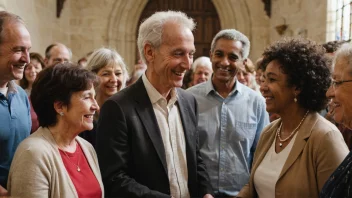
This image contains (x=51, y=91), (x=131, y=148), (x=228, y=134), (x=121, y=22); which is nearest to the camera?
(x=51, y=91)

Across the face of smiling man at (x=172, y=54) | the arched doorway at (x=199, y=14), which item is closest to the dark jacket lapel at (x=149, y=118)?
the face of smiling man at (x=172, y=54)

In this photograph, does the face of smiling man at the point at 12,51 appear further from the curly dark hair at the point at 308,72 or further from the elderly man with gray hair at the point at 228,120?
the curly dark hair at the point at 308,72

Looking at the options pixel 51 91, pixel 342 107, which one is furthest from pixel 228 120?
pixel 51 91

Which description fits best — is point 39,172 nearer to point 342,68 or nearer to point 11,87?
point 11,87

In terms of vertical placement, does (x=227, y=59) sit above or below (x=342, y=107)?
above

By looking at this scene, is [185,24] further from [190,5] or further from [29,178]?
[190,5]

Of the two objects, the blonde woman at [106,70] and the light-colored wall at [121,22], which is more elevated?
the light-colored wall at [121,22]

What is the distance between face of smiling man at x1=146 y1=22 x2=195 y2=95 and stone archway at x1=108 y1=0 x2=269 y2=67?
265 inches

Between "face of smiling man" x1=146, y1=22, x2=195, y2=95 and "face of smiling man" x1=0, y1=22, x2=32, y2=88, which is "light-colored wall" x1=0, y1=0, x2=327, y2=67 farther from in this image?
"face of smiling man" x1=146, y1=22, x2=195, y2=95

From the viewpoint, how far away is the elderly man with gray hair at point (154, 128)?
2.24m

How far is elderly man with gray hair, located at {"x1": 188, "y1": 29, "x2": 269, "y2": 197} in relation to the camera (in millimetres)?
2848

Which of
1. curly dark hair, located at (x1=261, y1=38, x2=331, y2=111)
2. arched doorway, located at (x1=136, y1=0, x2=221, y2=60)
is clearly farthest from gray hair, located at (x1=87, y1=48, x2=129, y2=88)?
arched doorway, located at (x1=136, y1=0, x2=221, y2=60)

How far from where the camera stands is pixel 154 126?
2.31m

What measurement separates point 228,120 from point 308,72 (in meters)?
0.69
